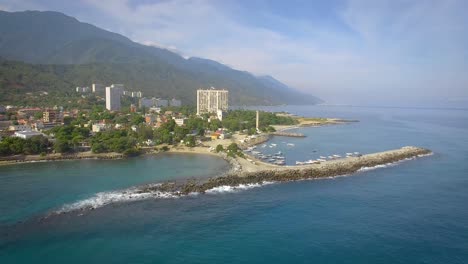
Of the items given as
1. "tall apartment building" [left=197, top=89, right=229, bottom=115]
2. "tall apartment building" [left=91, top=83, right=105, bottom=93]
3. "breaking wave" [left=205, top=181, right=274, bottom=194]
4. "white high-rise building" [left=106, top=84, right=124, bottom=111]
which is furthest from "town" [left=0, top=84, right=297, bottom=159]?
"tall apartment building" [left=91, top=83, right=105, bottom=93]

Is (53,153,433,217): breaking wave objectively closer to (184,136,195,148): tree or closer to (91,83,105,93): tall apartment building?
(184,136,195,148): tree

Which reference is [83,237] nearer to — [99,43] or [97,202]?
[97,202]

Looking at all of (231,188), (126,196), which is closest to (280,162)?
(231,188)

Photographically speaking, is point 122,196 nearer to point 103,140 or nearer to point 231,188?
point 231,188

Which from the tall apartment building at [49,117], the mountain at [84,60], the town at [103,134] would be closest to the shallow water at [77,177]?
the town at [103,134]

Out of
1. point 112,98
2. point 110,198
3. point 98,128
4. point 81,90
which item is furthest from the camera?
point 81,90

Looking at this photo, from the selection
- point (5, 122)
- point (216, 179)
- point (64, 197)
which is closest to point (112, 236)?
point (64, 197)
